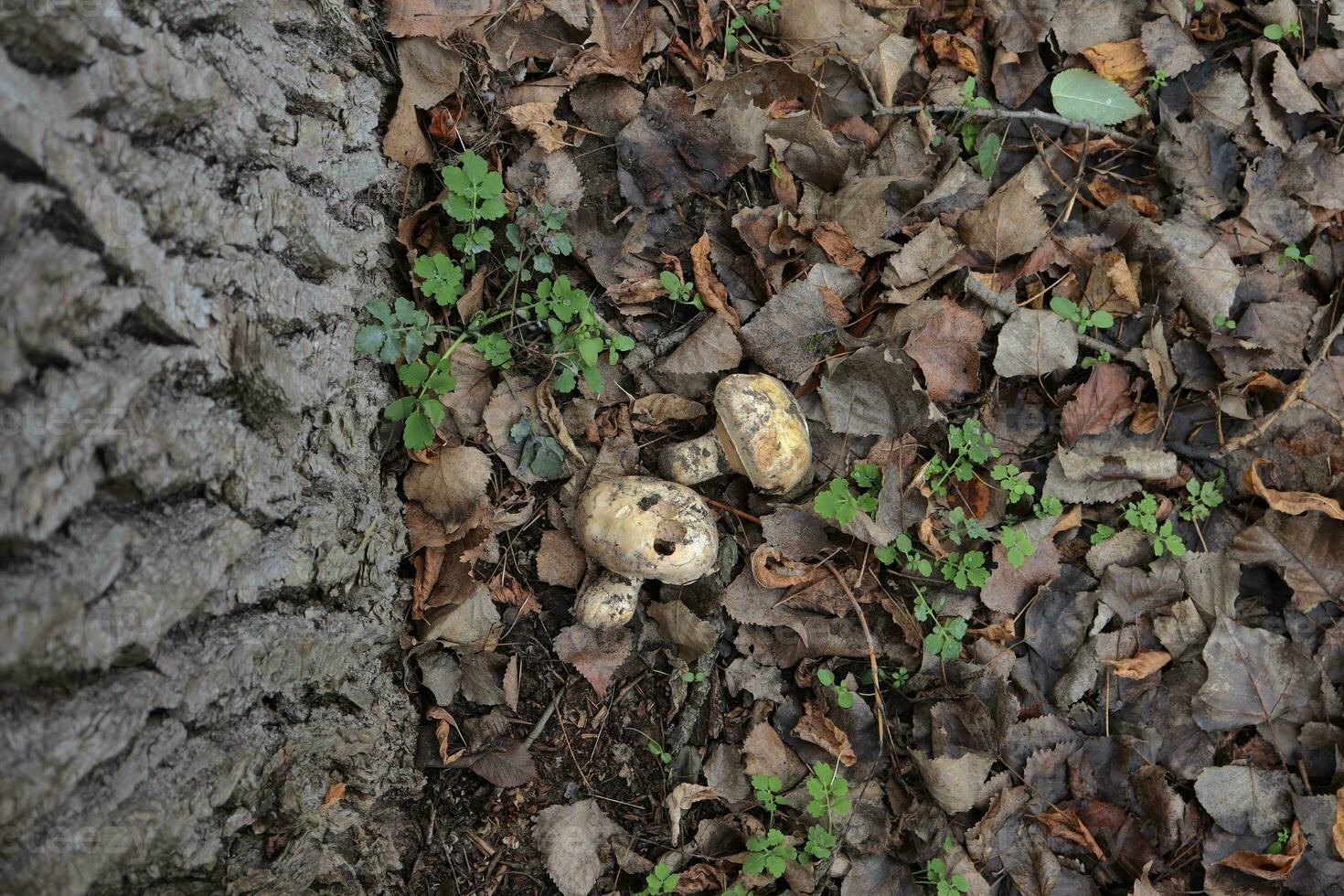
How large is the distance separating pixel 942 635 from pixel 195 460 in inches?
91.6

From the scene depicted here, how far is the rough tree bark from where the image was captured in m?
1.46

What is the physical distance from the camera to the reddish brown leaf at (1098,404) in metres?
2.97

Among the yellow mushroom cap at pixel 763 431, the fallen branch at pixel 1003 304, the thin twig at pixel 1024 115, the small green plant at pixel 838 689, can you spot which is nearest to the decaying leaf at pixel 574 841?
the small green plant at pixel 838 689

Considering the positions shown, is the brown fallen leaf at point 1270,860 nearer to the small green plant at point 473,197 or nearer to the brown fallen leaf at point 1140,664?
the brown fallen leaf at point 1140,664

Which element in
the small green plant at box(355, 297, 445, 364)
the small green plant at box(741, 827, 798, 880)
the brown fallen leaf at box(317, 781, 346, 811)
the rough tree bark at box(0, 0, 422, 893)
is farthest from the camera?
the small green plant at box(741, 827, 798, 880)

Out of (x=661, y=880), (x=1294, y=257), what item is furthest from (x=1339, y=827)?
(x=661, y=880)

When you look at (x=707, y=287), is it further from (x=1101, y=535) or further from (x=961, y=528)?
(x=1101, y=535)

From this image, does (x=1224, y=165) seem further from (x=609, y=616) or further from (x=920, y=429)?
(x=609, y=616)

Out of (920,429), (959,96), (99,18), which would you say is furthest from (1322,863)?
(99,18)

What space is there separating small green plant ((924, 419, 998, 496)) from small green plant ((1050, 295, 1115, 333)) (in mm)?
540

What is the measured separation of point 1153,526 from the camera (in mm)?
2963

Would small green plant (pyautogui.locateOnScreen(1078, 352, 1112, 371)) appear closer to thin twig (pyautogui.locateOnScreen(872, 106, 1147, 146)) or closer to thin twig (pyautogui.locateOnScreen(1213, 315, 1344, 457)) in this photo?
thin twig (pyautogui.locateOnScreen(1213, 315, 1344, 457))

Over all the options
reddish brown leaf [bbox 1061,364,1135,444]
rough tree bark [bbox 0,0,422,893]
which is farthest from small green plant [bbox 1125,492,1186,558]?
rough tree bark [bbox 0,0,422,893]

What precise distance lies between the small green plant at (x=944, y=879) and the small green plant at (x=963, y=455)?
1.19 m
